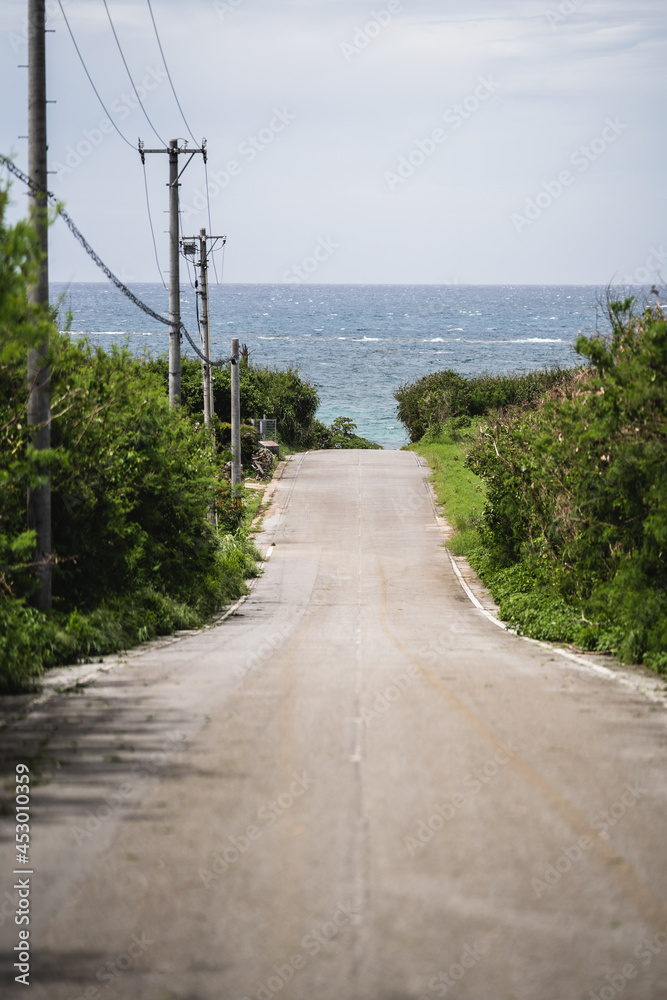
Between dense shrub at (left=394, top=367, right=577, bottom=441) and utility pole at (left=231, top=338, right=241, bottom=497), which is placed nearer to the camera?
utility pole at (left=231, top=338, right=241, bottom=497)

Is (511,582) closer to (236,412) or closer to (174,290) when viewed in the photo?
(174,290)

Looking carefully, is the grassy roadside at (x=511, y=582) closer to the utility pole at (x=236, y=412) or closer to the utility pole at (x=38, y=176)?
the utility pole at (x=236, y=412)

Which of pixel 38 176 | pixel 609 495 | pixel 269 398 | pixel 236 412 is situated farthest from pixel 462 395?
pixel 38 176

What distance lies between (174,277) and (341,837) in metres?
18.5

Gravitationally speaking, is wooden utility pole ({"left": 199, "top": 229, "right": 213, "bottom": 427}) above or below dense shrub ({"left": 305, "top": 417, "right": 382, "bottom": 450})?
above

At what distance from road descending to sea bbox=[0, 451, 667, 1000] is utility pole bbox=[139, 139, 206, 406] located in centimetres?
1158

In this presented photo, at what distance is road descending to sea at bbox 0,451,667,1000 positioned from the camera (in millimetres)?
4660

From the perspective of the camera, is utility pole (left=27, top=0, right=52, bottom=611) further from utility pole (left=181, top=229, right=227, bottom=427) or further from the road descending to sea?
utility pole (left=181, top=229, right=227, bottom=427)

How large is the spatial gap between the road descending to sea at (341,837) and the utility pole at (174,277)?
11.6 metres

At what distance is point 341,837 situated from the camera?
608 cm

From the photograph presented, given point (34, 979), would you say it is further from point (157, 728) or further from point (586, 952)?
point (157, 728)

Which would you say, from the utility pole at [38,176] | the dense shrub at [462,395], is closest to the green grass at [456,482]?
the dense shrub at [462,395]

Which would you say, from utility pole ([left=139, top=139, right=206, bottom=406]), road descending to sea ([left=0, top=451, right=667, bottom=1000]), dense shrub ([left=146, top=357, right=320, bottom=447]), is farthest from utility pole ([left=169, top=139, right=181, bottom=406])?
dense shrub ([left=146, top=357, right=320, bottom=447])

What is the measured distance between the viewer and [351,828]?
20.5 ft
